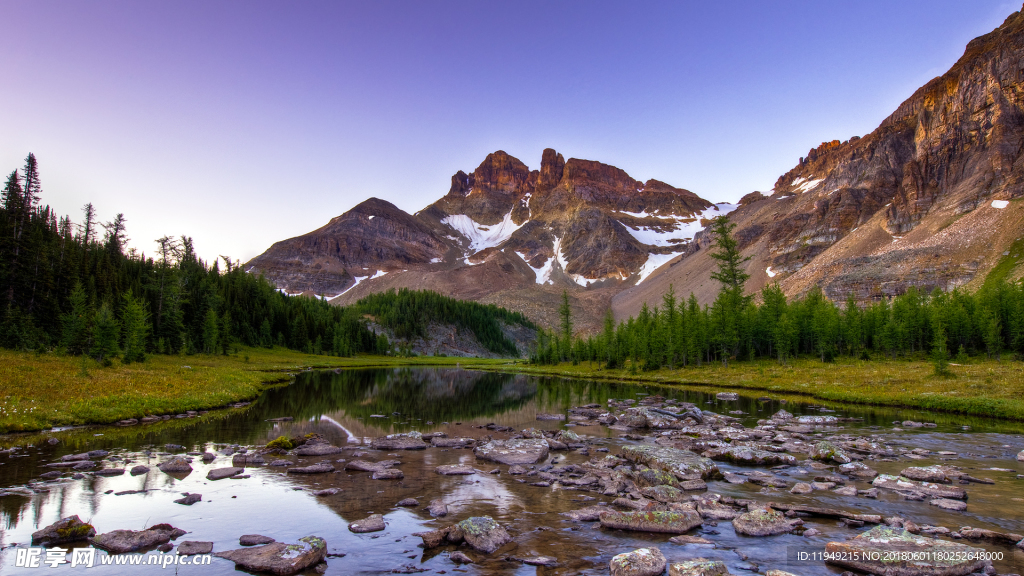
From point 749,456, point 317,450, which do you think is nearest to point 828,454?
point 749,456

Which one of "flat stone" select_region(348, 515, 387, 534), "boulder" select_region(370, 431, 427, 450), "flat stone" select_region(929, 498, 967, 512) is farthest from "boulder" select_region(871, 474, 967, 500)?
"boulder" select_region(370, 431, 427, 450)

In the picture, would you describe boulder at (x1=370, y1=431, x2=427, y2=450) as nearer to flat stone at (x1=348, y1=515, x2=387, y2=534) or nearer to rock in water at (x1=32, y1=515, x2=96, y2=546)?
flat stone at (x1=348, y1=515, x2=387, y2=534)

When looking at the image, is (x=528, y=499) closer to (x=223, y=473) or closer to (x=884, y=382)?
(x=223, y=473)

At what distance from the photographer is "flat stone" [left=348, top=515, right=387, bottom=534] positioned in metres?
12.8

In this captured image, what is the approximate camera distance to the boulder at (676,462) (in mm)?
18500

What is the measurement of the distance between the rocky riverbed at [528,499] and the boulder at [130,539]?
0.05m

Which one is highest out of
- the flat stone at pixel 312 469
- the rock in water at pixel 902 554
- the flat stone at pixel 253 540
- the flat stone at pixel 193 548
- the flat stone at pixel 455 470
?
the rock in water at pixel 902 554

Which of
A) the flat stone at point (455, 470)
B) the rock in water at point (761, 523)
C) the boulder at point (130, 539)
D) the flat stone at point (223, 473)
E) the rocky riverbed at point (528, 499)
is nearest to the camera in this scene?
the rocky riverbed at point (528, 499)

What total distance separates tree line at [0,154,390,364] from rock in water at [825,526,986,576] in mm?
56941

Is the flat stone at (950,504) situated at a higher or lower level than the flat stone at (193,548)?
lower

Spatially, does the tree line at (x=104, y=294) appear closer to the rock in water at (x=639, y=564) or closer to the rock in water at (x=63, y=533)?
the rock in water at (x=63, y=533)

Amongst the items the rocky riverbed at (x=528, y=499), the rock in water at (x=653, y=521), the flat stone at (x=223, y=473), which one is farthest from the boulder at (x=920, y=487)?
the flat stone at (x=223, y=473)

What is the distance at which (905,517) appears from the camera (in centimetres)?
1359

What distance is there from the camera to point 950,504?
47.6ft
